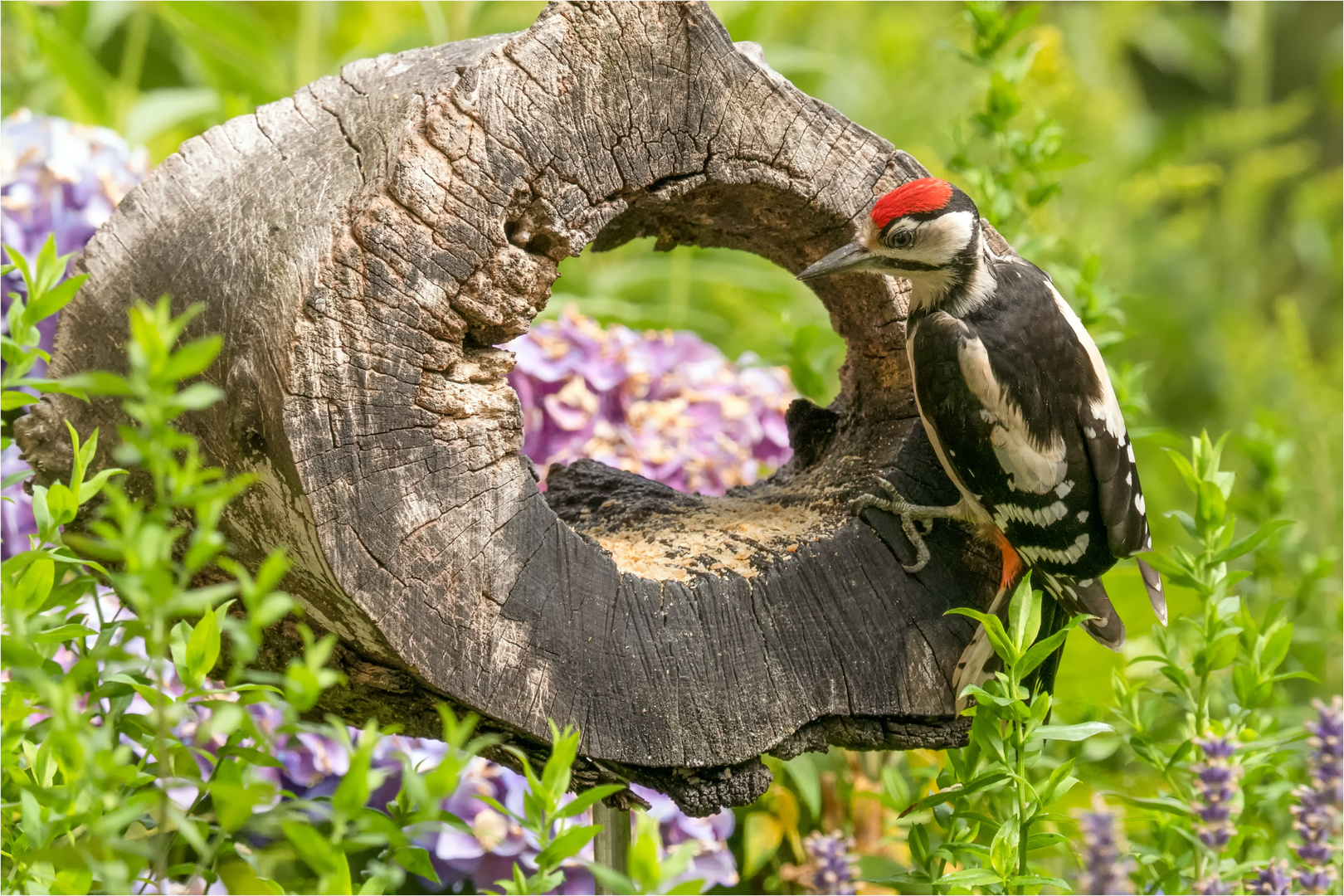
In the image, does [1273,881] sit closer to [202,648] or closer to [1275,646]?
[1275,646]

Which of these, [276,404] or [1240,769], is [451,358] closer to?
[276,404]

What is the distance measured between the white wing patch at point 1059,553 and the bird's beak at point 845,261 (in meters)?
0.30

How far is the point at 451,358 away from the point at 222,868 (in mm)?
597

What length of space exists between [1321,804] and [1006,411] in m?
0.50

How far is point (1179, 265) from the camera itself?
361cm

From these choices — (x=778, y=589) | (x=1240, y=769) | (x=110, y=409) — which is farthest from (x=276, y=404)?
(x=1240, y=769)

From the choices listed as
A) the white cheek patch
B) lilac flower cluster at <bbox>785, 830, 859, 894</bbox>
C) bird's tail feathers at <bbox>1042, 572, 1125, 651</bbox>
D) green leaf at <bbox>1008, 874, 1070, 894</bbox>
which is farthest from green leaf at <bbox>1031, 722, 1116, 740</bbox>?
the white cheek patch

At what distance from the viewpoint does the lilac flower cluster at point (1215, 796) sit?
3.18 feet

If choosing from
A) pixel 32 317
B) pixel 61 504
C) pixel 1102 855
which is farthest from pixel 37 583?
pixel 1102 855

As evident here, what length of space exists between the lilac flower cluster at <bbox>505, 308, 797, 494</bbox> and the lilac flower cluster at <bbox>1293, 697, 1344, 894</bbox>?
743 millimetres

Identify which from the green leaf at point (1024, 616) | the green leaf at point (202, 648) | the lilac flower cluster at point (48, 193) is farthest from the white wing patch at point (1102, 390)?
the lilac flower cluster at point (48, 193)

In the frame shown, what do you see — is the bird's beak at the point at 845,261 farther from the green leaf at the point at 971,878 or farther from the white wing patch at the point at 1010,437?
the green leaf at the point at 971,878

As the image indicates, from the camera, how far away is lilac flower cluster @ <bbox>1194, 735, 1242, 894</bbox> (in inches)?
38.2

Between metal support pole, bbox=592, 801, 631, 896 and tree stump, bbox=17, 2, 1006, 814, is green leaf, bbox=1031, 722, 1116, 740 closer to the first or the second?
tree stump, bbox=17, 2, 1006, 814
